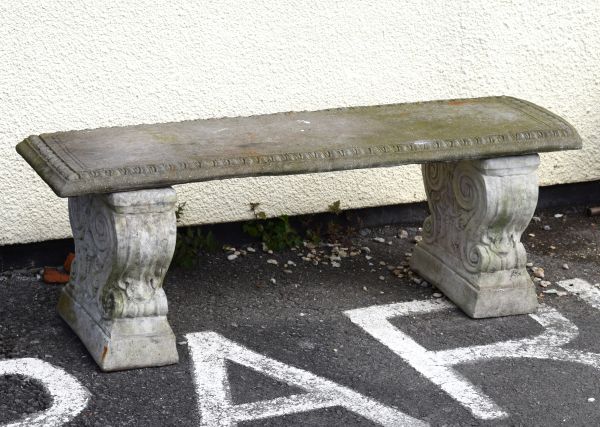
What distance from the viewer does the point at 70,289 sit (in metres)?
4.32

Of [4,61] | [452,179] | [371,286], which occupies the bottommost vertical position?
[371,286]

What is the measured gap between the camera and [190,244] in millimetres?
5008

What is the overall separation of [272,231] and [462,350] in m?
1.26

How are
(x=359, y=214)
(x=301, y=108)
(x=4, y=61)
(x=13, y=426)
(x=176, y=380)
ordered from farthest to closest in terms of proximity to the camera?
(x=359, y=214), (x=301, y=108), (x=4, y=61), (x=176, y=380), (x=13, y=426)

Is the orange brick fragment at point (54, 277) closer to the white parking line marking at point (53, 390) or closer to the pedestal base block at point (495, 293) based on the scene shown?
the white parking line marking at point (53, 390)

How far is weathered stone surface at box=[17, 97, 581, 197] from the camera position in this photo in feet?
12.3

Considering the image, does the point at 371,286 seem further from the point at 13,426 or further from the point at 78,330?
the point at 13,426

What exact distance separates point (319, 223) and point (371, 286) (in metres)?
0.62

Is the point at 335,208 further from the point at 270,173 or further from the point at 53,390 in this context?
the point at 53,390

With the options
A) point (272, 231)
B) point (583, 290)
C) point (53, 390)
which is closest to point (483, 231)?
point (583, 290)

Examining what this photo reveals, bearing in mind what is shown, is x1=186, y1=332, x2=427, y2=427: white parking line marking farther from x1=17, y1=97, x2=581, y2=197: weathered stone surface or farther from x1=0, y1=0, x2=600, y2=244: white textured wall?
x1=0, y1=0, x2=600, y2=244: white textured wall

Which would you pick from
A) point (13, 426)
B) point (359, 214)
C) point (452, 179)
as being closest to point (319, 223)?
point (359, 214)

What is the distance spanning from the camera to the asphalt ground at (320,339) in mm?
Result: 3734

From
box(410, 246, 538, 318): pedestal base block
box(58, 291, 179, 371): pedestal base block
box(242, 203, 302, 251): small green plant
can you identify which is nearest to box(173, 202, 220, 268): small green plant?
box(242, 203, 302, 251): small green plant
